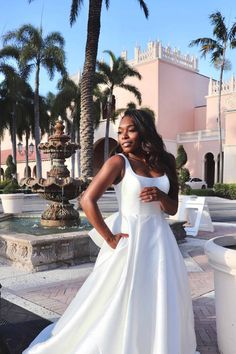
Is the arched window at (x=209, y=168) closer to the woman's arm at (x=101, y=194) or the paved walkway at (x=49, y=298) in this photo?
the paved walkway at (x=49, y=298)

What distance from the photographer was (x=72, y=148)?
7.41 metres

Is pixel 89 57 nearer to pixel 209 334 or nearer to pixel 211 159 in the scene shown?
pixel 209 334

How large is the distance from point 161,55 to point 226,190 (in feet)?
61.4

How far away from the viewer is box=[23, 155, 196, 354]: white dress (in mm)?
2180

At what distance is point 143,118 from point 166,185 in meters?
0.43

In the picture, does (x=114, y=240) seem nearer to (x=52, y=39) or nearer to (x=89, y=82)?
(x=89, y=82)

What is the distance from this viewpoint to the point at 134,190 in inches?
88.7

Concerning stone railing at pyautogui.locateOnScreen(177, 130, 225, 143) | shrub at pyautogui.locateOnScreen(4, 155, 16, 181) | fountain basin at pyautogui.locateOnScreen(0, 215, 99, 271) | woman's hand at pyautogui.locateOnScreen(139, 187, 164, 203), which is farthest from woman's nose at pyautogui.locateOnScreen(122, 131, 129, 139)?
stone railing at pyautogui.locateOnScreen(177, 130, 225, 143)

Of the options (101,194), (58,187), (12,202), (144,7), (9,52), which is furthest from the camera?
(9,52)

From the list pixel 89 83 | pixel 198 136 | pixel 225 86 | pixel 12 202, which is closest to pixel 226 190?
pixel 198 136

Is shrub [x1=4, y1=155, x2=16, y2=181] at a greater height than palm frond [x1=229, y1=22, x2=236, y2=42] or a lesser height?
lesser

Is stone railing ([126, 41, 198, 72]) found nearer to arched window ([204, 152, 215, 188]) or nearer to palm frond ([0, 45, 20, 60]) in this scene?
arched window ([204, 152, 215, 188])

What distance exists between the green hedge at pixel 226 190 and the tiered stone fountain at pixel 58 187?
17.3m

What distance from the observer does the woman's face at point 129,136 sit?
7.66ft
